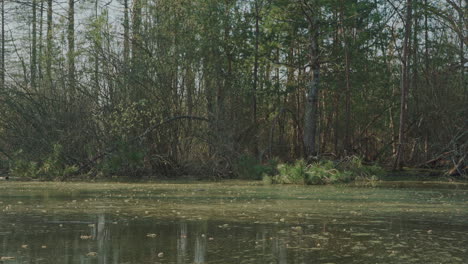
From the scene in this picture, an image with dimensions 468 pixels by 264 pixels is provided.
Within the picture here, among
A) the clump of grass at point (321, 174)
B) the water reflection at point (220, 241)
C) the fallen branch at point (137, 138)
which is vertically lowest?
the water reflection at point (220, 241)

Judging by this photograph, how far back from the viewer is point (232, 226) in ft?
21.4

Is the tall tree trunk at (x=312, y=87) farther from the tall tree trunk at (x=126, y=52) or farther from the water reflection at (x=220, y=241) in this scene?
the water reflection at (x=220, y=241)

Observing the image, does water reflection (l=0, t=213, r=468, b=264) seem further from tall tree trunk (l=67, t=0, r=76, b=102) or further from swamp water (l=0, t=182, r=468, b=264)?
tall tree trunk (l=67, t=0, r=76, b=102)

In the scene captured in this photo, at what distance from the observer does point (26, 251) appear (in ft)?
16.4

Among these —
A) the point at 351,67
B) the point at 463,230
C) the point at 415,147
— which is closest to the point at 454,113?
the point at 415,147

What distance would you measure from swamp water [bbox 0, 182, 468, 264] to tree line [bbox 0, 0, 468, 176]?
3.88 metres

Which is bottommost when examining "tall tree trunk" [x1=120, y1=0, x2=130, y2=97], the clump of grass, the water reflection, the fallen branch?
the water reflection

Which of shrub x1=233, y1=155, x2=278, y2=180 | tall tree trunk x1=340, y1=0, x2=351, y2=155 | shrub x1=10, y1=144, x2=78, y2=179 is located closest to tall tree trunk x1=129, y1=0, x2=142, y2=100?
shrub x1=10, y1=144, x2=78, y2=179

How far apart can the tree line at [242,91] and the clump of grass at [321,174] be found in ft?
4.67

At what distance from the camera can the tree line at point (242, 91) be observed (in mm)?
14789

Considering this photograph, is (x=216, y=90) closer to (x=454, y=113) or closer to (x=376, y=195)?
(x=454, y=113)

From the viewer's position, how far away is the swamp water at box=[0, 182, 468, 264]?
488 centimetres

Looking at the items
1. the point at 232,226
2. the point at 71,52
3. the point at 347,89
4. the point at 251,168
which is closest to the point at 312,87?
the point at 347,89

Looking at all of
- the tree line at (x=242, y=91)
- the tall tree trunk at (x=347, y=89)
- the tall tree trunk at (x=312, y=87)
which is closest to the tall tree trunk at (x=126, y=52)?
the tree line at (x=242, y=91)
